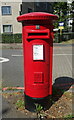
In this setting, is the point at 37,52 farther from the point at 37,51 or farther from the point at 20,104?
the point at 20,104

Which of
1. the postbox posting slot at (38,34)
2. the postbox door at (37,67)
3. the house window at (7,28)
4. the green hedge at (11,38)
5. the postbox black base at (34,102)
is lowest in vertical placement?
the postbox black base at (34,102)

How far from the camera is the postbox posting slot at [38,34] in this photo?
309 cm

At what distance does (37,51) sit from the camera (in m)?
3.19

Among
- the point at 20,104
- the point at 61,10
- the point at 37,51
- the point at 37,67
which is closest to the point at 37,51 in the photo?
the point at 37,51

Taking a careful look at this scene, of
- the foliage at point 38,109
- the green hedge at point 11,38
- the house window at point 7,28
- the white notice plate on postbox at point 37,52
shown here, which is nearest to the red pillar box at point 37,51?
the white notice plate on postbox at point 37,52

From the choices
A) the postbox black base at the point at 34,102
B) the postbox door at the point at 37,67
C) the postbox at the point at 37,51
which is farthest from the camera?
the postbox black base at the point at 34,102

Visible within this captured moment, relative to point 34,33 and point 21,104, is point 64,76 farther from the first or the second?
point 34,33

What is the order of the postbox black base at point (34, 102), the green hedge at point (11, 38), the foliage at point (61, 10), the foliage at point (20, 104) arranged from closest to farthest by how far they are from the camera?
1. the postbox black base at point (34, 102)
2. the foliage at point (20, 104)
3. the foliage at point (61, 10)
4. the green hedge at point (11, 38)

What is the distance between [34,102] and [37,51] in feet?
3.72

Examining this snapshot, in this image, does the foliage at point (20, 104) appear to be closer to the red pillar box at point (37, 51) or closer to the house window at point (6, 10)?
the red pillar box at point (37, 51)

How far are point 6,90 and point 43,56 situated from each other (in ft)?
6.33

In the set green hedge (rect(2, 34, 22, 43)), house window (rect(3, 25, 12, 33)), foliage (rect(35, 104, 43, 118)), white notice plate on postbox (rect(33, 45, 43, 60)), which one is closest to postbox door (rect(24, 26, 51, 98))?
white notice plate on postbox (rect(33, 45, 43, 60))

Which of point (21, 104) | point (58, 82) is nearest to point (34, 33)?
point (21, 104)

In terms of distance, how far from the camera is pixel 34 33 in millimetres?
3148
